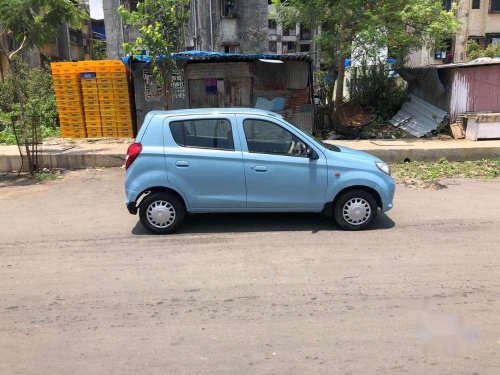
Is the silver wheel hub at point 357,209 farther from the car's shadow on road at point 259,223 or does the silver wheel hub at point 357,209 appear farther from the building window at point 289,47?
the building window at point 289,47

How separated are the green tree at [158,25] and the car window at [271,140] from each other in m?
5.84

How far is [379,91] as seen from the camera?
619 inches

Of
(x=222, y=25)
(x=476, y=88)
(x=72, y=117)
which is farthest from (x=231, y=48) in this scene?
(x=476, y=88)

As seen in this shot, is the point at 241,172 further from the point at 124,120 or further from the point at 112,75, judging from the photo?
the point at 112,75

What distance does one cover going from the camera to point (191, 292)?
4.37m

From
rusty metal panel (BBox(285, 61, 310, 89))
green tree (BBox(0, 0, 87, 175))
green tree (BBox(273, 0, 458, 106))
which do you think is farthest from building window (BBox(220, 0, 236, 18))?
green tree (BBox(0, 0, 87, 175))

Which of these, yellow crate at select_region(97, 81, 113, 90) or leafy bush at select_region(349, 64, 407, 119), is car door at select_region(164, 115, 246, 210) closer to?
yellow crate at select_region(97, 81, 113, 90)

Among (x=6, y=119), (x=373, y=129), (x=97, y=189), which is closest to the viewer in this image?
(x=97, y=189)

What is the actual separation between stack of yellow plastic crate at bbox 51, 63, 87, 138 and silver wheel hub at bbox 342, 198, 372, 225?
37.8 ft

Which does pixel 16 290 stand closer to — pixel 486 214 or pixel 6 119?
pixel 486 214

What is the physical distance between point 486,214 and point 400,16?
8762 mm

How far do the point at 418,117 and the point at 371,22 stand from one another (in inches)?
136

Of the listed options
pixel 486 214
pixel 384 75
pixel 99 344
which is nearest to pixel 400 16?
pixel 384 75

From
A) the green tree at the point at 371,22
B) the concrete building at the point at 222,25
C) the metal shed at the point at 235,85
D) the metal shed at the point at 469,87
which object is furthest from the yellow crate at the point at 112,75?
the concrete building at the point at 222,25
